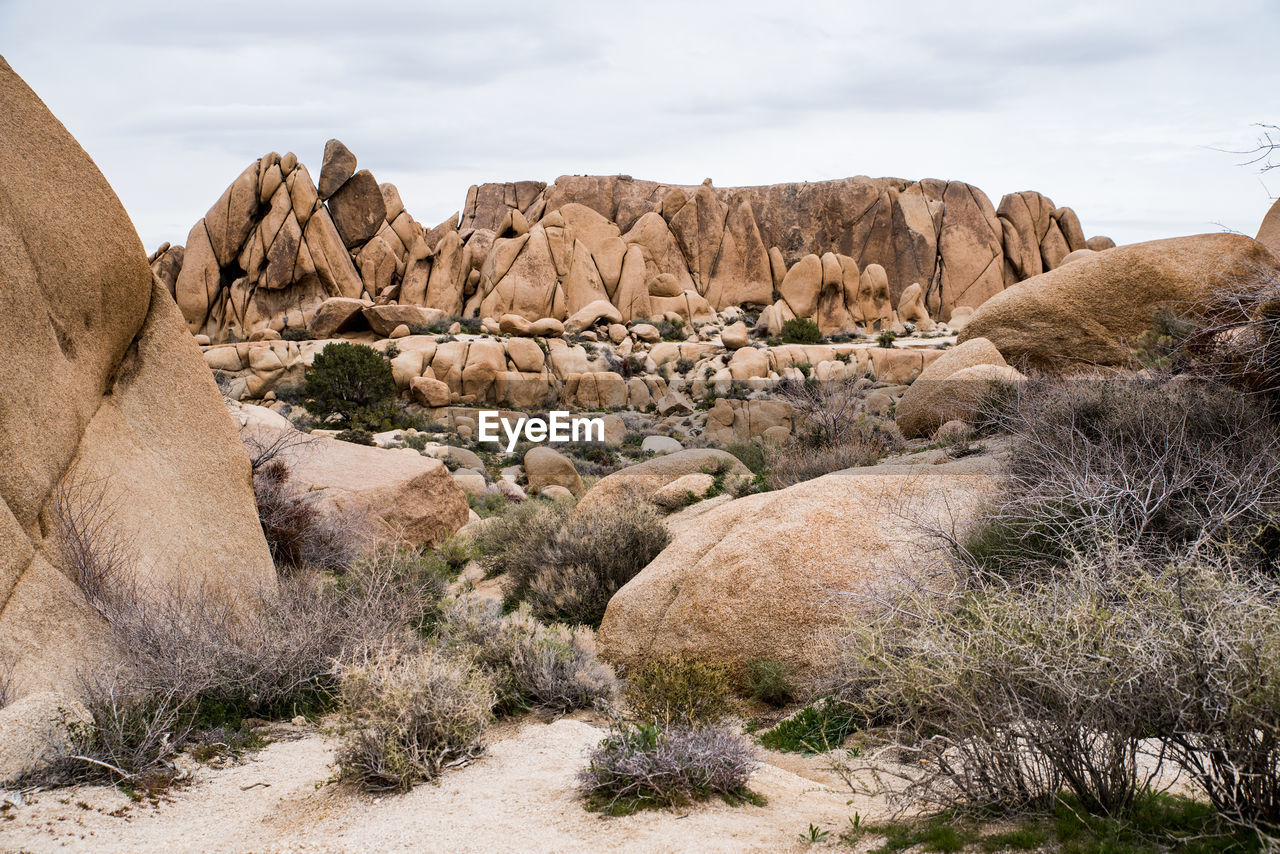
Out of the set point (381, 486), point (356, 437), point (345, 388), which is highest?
point (345, 388)

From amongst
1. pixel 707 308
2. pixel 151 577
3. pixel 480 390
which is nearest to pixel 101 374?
pixel 151 577

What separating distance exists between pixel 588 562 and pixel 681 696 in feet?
14.4

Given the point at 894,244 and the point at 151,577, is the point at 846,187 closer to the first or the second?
the point at 894,244

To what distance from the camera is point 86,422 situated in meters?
Answer: 7.32

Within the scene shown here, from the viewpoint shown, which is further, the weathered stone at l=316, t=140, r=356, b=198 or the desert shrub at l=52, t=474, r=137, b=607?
the weathered stone at l=316, t=140, r=356, b=198

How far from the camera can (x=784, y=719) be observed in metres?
6.54

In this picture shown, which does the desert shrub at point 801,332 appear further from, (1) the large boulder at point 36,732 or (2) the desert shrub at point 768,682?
(1) the large boulder at point 36,732

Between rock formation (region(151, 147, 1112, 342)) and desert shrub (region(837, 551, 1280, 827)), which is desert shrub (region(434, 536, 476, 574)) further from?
rock formation (region(151, 147, 1112, 342))

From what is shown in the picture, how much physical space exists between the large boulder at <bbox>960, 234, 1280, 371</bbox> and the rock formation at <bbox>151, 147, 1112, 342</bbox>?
36.0 m

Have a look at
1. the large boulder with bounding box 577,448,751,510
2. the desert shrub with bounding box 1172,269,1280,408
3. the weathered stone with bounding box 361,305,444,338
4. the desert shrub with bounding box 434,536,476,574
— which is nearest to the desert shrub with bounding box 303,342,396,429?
the weathered stone with bounding box 361,305,444,338

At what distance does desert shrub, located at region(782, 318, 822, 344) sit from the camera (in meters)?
51.9

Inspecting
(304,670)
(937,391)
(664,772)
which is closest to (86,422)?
(304,670)

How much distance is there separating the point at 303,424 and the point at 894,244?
46.8 metres

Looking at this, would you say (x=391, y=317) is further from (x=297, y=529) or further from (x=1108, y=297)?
(x=1108, y=297)
